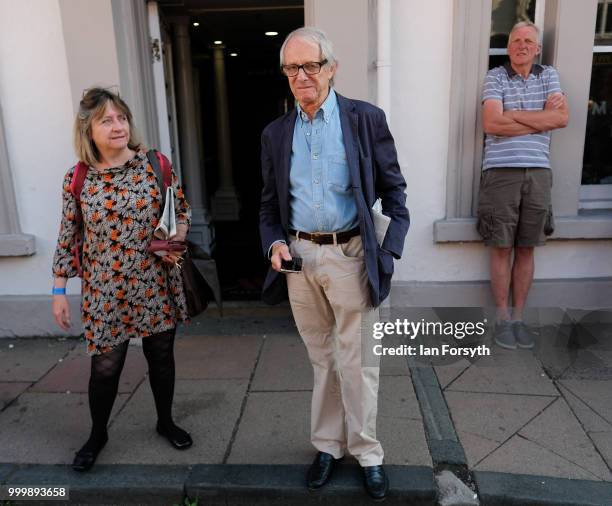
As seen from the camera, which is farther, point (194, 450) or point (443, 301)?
point (443, 301)

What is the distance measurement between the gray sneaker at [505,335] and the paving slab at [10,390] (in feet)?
11.6

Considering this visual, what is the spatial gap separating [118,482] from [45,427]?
840 mm

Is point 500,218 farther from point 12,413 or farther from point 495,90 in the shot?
point 12,413

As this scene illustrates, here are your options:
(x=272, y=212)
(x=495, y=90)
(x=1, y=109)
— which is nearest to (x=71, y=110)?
(x=1, y=109)

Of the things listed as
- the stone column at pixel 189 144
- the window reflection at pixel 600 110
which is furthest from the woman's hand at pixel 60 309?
the window reflection at pixel 600 110

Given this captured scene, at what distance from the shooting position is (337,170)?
7.66ft

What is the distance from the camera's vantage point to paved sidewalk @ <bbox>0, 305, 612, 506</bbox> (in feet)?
8.83

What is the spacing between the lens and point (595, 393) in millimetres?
3521

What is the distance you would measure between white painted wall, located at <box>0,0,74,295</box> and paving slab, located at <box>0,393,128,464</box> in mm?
1326

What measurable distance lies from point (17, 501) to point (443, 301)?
3.30m

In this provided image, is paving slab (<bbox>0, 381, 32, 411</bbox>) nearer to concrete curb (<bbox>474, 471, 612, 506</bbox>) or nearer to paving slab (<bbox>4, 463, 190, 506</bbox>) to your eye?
paving slab (<bbox>4, 463, 190, 506</bbox>)

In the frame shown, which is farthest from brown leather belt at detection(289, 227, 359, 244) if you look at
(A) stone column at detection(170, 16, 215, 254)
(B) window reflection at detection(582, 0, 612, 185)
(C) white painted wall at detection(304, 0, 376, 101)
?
(A) stone column at detection(170, 16, 215, 254)

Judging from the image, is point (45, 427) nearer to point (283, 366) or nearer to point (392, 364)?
point (283, 366)

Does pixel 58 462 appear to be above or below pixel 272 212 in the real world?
below
